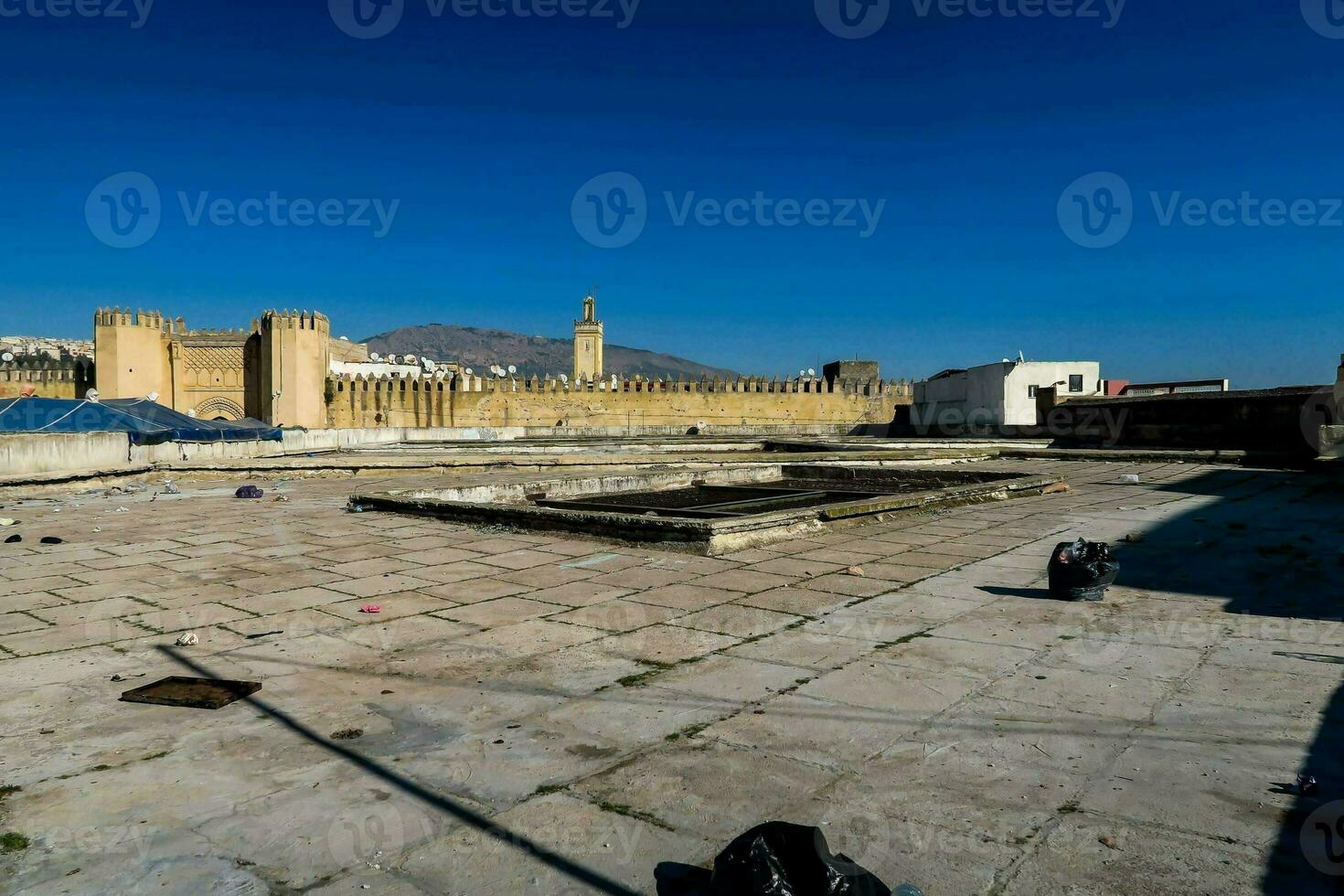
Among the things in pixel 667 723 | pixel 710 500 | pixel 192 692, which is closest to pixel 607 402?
pixel 710 500

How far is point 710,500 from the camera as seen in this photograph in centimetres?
888

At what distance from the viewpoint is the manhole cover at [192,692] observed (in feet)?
9.02

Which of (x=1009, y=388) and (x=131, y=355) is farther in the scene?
(x=131, y=355)

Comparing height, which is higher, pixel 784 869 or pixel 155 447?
pixel 155 447

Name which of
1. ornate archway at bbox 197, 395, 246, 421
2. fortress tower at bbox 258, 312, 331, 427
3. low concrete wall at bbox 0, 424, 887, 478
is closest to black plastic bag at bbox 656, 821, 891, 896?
low concrete wall at bbox 0, 424, 887, 478

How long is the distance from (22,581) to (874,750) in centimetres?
495

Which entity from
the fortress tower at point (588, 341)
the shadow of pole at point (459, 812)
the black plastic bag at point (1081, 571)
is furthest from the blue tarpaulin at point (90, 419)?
the fortress tower at point (588, 341)

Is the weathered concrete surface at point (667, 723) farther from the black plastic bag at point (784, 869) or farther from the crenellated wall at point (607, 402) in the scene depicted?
the crenellated wall at point (607, 402)

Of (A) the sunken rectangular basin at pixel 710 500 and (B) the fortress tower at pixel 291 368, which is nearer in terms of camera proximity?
(A) the sunken rectangular basin at pixel 710 500

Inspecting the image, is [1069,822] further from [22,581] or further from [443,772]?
[22,581]

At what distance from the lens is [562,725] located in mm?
2568

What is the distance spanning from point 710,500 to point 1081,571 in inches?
199

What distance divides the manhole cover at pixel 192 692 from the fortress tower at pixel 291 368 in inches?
1632

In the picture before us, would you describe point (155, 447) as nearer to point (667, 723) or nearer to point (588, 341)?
point (667, 723)
